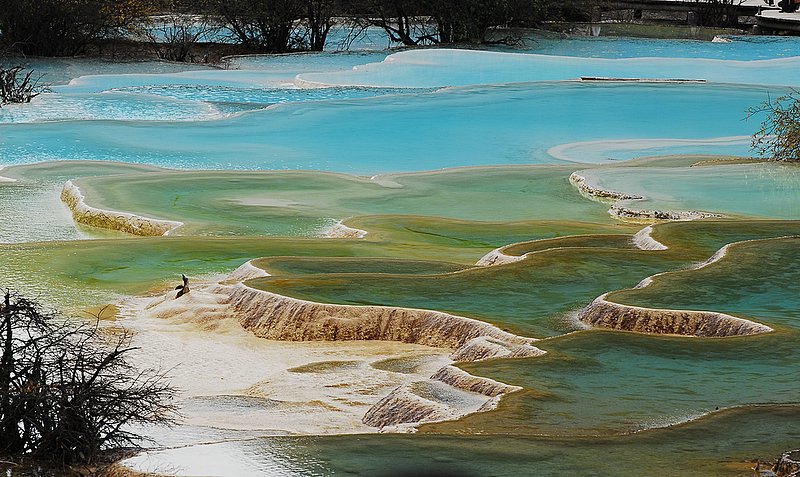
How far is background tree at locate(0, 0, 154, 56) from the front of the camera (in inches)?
843

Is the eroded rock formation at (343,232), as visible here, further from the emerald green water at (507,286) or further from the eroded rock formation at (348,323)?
the eroded rock formation at (348,323)

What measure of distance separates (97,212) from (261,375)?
4162 mm

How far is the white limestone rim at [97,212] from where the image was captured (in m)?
9.44

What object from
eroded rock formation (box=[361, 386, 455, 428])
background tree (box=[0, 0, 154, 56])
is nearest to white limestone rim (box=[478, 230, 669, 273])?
eroded rock formation (box=[361, 386, 455, 428])

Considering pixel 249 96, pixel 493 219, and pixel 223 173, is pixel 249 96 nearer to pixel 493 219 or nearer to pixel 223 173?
pixel 223 173

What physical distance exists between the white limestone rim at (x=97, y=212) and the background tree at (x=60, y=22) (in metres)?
10.8

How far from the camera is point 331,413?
5.31m

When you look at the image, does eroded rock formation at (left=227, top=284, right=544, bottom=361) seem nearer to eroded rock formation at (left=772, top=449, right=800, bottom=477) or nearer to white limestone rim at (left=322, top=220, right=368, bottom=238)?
white limestone rim at (left=322, top=220, right=368, bottom=238)

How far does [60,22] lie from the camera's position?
71.9 feet

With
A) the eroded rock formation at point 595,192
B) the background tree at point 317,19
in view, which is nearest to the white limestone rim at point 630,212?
the eroded rock formation at point 595,192

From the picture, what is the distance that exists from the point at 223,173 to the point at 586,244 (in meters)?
4.54

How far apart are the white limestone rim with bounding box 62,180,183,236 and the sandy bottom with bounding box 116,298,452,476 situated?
2.00 m

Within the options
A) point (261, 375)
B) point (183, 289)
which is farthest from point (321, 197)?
point (261, 375)

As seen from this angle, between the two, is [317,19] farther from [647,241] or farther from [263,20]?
[647,241]
